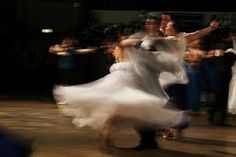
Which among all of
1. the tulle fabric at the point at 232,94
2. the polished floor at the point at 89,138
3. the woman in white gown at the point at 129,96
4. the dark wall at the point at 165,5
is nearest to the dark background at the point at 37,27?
the dark wall at the point at 165,5

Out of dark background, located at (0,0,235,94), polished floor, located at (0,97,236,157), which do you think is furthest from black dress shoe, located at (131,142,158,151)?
dark background, located at (0,0,235,94)

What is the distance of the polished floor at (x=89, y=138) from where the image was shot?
827cm

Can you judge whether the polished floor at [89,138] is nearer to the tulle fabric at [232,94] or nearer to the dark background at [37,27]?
the tulle fabric at [232,94]

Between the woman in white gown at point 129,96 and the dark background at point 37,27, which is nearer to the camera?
the woman in white gown at point 129,96

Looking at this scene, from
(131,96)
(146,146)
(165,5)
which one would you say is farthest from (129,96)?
(165,5)

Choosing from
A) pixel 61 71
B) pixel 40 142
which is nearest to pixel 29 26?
pixel 61 71

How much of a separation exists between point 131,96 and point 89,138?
1596 millimetres

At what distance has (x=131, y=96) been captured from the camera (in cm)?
801

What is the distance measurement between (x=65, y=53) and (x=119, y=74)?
5.48 m

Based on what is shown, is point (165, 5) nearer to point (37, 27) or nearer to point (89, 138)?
point (37, 27)

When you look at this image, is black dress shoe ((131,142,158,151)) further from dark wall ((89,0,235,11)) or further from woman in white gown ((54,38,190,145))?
dark wall ((89,0,235,11))

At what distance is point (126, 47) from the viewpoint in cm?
830

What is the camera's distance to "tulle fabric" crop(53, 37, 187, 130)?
8039 millimetres

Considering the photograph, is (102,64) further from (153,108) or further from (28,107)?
(153,108)
